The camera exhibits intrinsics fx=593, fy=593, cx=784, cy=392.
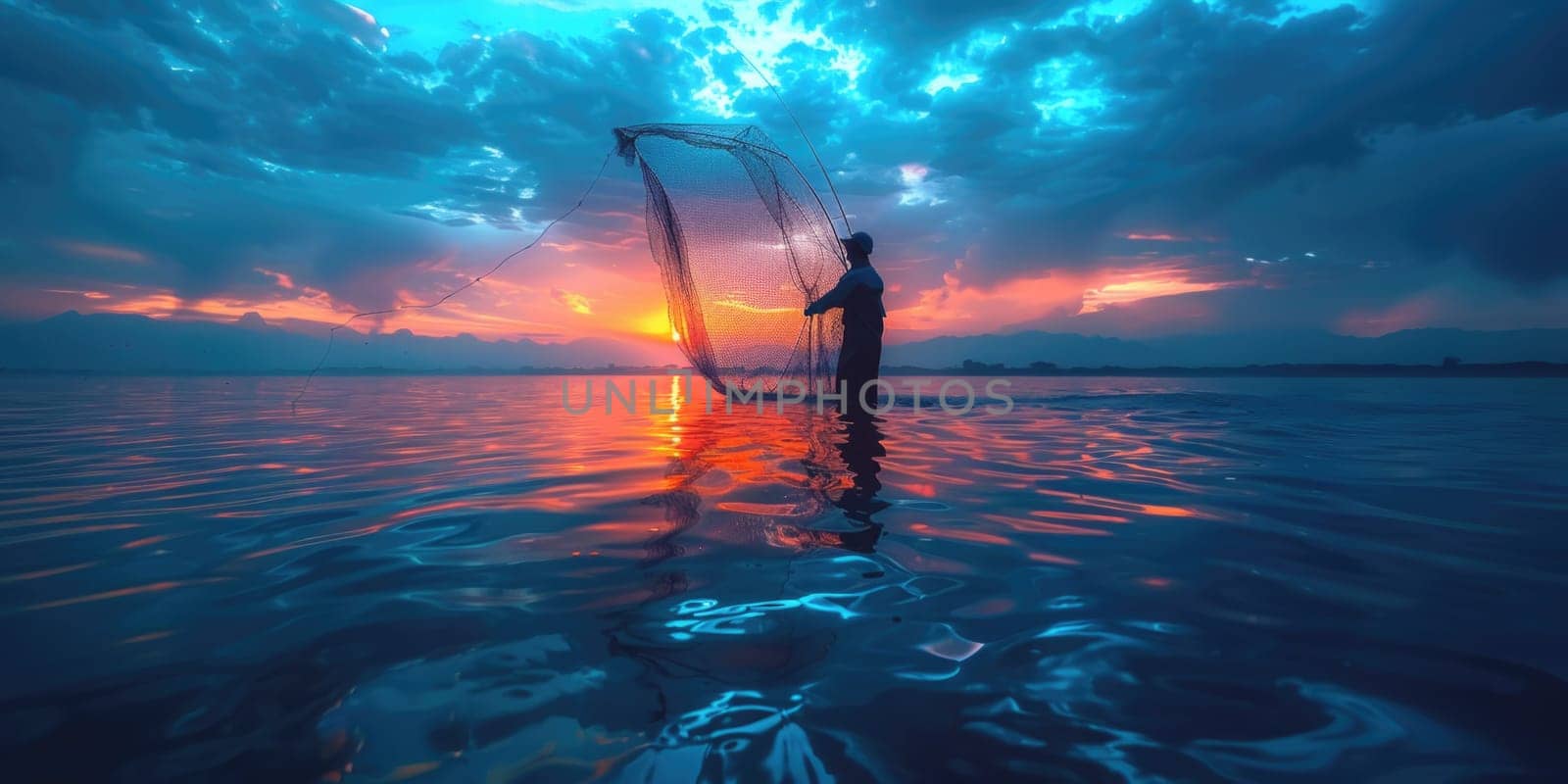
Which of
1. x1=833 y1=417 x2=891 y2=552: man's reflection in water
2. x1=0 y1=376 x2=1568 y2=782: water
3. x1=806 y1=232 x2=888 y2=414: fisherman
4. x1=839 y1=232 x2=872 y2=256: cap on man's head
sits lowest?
x1=0 y1=376 x2=1568 y2=782: water

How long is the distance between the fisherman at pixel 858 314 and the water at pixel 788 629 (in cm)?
467

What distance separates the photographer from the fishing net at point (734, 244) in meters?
8.84

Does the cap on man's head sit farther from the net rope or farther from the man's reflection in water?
the man's reflection in water

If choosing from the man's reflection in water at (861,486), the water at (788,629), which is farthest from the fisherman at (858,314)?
the water at (788,629)

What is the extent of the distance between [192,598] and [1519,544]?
6.98 m

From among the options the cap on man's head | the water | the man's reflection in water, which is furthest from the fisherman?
the water

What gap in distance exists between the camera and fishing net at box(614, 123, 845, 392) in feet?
29.0

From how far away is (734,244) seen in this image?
963 cm

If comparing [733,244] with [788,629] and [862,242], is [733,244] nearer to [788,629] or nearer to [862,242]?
[862,242]

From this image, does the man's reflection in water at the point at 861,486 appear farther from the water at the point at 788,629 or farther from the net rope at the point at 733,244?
the net rope at the point at 733,244

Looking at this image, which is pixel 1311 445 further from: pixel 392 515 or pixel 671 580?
pixel 392 515

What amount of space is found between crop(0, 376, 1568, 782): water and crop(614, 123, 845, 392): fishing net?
5018mm

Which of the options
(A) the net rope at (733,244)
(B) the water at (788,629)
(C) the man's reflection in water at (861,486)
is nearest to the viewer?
(B) the water at (788,629)

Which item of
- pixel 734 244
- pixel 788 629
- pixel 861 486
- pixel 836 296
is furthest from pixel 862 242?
pixel 788 629
